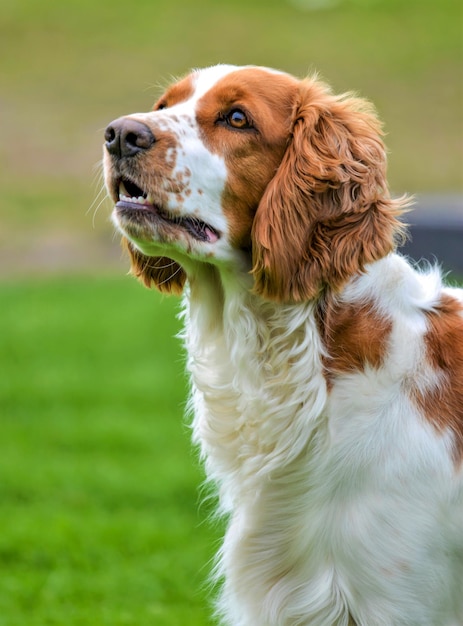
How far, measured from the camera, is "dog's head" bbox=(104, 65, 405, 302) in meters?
3.71

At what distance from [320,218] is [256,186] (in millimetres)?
266

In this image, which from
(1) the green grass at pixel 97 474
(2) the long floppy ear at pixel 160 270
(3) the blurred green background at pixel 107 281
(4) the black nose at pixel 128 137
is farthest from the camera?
(3) the blurred green background at pixel 107 281

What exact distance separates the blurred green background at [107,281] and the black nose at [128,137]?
484 millimetres

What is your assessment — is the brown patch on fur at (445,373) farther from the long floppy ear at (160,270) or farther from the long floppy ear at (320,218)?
the long floppy ear at (160,270)

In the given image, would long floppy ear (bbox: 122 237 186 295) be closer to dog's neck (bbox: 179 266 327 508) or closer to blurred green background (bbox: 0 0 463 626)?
dog's neck (bbox: 179 266 327 508)

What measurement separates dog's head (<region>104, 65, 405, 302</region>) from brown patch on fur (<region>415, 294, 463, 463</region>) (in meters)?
0.35

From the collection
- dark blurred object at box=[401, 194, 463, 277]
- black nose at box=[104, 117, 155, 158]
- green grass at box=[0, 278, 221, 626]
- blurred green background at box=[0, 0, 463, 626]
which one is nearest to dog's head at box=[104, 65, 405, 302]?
black nose at box=[104, 117, 155, 158]

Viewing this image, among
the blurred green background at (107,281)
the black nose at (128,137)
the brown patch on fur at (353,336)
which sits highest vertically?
the black nose at (128,137)

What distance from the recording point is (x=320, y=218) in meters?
3.77

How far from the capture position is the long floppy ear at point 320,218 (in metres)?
3.71

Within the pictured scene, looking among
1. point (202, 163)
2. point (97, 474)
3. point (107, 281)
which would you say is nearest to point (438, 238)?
point (97, 474)

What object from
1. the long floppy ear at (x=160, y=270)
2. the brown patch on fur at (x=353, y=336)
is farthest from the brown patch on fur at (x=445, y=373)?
the long floppy ear at (x=160, y=270)

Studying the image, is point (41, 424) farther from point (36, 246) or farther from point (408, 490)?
point (36, 246)

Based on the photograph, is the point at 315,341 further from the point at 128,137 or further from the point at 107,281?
the point at 107,281
